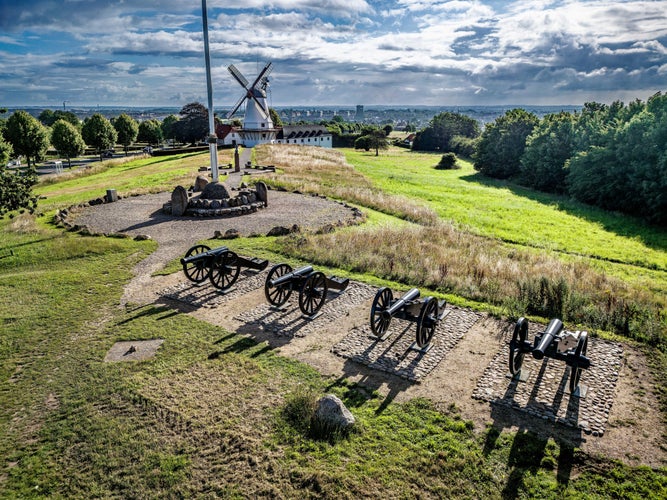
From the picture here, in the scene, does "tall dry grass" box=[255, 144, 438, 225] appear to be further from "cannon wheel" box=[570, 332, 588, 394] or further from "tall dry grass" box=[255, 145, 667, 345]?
"cannon wheel" box=[570, 332, 588, 394]

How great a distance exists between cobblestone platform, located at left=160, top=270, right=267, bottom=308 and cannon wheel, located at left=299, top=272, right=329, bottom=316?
272 cm

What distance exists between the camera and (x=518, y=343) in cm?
919

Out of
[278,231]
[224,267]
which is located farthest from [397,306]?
[278,231]

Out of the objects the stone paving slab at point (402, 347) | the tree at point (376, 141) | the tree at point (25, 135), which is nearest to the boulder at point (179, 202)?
the stone paving slab at point (402, 347)

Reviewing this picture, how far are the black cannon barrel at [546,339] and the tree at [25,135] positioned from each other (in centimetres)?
6557

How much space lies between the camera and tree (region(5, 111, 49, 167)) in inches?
2272

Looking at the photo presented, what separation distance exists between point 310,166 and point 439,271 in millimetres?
33199

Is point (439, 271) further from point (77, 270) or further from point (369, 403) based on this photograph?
point (77, 270)

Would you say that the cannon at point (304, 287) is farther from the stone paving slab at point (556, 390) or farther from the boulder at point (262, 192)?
the boulder at point (262, 192)

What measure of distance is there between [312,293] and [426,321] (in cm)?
329

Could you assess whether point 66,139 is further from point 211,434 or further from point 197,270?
point 211,434

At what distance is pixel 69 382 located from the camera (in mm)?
9383

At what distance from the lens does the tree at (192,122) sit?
79.9 meters

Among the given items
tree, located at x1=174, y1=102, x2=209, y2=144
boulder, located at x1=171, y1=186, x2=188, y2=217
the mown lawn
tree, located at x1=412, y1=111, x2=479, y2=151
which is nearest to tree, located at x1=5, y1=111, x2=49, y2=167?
tree, located at x1=174, y1=102, x2=209, y2=144
